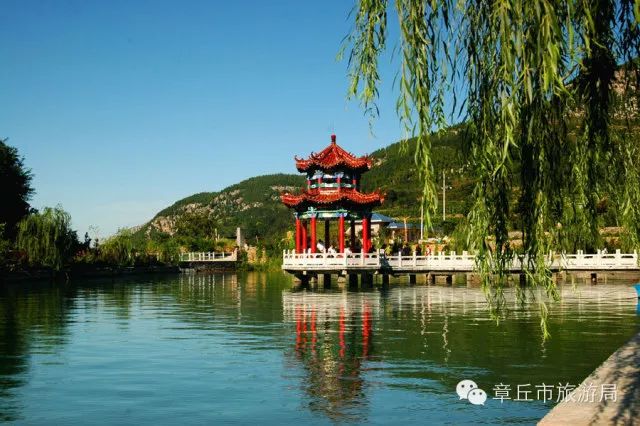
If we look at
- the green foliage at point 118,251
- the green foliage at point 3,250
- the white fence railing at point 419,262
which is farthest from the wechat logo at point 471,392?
the green foliage at point 118,251

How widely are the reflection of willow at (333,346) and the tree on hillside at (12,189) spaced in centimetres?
2571

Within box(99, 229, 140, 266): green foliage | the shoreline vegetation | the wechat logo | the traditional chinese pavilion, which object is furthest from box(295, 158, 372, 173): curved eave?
the wechat logo

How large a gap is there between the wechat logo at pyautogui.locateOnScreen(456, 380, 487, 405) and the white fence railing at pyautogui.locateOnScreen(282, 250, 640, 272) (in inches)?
866

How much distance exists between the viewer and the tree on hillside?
4616 cm

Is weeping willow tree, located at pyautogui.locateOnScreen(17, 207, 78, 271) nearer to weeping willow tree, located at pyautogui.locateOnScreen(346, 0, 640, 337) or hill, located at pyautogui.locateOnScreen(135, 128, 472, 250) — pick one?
hill, located at pyautogui.locateOnScreen(135, 128, 472, 250)

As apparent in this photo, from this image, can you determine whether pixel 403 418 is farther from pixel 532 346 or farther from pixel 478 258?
pixel 532 346

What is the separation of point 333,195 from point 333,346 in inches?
857

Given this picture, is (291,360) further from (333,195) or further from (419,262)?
(419,262)

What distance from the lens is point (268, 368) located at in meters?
12.9

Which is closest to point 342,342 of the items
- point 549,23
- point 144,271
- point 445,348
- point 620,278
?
point 445,348

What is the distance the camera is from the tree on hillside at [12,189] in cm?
4616

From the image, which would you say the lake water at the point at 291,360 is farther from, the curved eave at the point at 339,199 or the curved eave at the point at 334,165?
the curved eave at the point at 334,165

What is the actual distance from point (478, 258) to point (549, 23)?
83.0 inches

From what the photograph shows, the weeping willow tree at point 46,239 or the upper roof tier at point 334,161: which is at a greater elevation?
the upper roof tier at point 334,161
